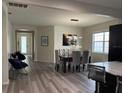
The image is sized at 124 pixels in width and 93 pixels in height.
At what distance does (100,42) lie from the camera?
27.4 feet

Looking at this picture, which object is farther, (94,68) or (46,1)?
(46,1)

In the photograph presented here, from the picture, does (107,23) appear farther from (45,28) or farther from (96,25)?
(45,28)

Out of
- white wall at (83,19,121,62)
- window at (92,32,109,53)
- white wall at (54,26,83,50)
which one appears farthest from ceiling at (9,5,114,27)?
white wall at (54,26,83,50)

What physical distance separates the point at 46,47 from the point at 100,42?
384cm

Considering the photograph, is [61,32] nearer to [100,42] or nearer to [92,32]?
[92,32]

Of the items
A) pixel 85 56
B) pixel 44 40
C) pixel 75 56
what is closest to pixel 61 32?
pixel 44 40

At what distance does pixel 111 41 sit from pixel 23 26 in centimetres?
627

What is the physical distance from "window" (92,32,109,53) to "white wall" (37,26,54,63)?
2.95 m

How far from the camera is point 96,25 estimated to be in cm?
849

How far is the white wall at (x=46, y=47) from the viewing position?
9.23 metres

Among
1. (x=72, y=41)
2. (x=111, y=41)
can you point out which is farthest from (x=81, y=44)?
(x=111, y=41)

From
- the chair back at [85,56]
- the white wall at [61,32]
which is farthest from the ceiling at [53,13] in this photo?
the white wall at [61,32]

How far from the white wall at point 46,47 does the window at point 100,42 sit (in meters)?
2.95

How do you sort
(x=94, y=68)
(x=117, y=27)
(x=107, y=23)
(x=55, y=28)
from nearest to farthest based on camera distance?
(x=94, y=68) → (x=117, y=27) → (x=107, y=23) → (x=55, y=28)
